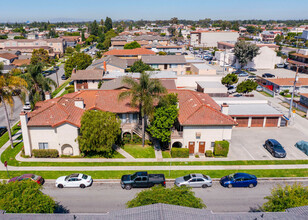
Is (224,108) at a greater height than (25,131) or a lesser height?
greater

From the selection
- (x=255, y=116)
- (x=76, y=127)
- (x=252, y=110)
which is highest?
(x=76, y=127)

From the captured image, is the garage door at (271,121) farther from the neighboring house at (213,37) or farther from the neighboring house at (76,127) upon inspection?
the neighboring house at (213,37)

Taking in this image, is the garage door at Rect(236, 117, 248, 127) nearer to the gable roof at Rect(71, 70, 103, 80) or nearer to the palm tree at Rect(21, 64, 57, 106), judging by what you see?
the gable roof at Rect(71, 70, 103, 80)

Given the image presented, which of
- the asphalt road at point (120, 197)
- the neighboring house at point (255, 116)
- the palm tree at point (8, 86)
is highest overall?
the palm tree at point (8, 86)

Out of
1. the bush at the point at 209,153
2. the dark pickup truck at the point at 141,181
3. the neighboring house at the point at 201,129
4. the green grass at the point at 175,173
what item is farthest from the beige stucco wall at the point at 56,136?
the bush at the point at 209,153

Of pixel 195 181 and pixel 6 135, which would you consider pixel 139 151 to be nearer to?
pixel 195 181

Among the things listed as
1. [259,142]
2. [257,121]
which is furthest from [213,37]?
[259,142]

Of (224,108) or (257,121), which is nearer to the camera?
(224,108)
